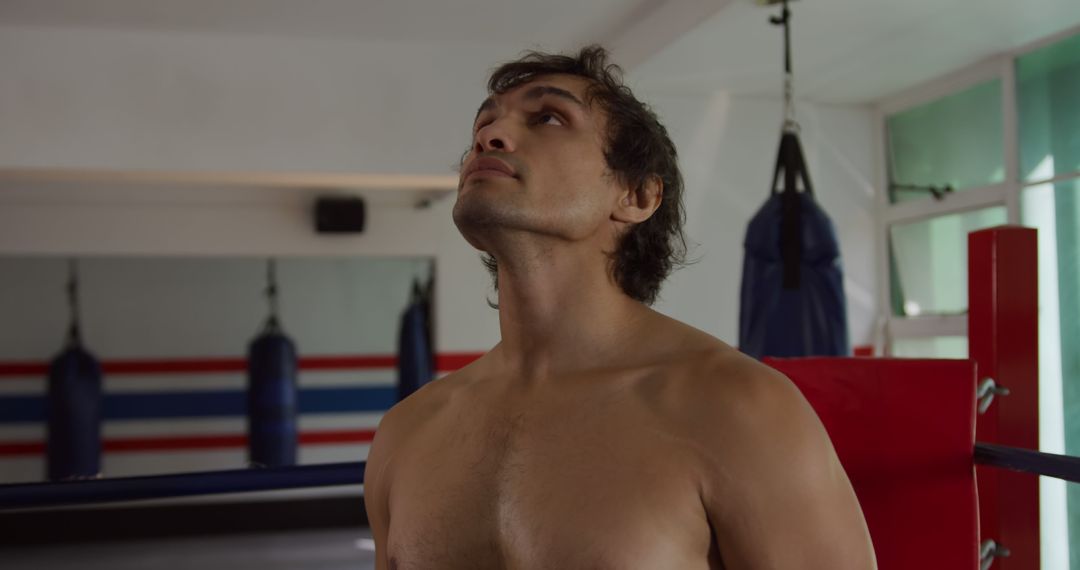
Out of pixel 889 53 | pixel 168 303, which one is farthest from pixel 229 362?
pixel 889 53

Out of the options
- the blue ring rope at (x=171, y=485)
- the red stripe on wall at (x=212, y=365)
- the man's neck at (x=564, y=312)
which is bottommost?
the red stripe on wall at (x=212, y=365)

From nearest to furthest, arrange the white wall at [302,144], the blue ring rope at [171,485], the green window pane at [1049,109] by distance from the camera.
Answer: the blue ring rope at [171,485] → the green window pane at [1049,109] → the white wall at [302,144]

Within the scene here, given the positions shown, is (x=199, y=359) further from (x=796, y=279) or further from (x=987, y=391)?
(x=987, y=391)

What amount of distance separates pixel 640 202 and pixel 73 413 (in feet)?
16.1

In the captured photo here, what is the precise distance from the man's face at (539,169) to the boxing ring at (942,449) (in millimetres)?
522

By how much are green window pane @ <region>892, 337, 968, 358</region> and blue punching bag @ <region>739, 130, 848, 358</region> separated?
168 centimetres

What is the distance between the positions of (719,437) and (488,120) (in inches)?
23.8

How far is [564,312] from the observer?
1425 mm

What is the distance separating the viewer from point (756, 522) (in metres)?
1.11

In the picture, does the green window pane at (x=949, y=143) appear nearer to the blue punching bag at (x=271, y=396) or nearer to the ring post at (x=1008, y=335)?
the ring post at (x=1008, y=335)

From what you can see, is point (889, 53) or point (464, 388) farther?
point (889, 53)

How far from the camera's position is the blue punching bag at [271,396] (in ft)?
18.4

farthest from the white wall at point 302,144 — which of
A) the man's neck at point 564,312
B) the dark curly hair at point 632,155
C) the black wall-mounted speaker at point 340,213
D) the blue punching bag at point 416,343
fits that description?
the man's neck at point 564,312

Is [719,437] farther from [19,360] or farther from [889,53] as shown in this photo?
[19,360]
